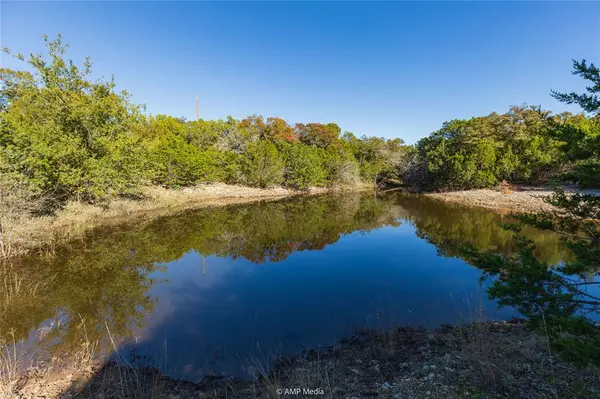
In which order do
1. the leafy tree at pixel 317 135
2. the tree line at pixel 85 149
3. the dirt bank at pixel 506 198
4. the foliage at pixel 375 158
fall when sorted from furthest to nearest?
1. the leafy tree at pixel 317 135
2. the foliage at pixel 375 158
3. the dirt bank at pixel 506 198
4. the tree line at pixel 85 149

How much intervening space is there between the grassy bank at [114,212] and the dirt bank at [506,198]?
68.8 feet

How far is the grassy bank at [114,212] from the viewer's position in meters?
12.8

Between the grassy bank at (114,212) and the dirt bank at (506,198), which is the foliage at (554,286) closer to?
the grassy bank at (114,212)

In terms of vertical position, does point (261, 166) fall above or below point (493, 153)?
below

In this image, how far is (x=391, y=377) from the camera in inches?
202

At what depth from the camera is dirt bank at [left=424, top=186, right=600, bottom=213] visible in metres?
26.3

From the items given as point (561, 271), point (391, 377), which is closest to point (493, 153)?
point (561, 271)

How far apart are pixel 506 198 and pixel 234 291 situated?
31.6 m

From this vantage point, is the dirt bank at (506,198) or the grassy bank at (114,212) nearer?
the grassy bank at (114,212)

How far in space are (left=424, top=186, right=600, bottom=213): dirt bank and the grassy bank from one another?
20959mm

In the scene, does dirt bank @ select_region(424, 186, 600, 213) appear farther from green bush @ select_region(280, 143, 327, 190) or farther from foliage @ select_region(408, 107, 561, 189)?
green bush @ select_region(280, 143, 327, 190)

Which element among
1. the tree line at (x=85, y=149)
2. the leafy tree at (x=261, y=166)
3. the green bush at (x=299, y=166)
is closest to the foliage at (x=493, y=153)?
the green bush at (x=299, y=166)

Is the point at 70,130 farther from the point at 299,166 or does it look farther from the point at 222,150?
the point at 299,166

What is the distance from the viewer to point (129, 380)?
5266 millimetres
